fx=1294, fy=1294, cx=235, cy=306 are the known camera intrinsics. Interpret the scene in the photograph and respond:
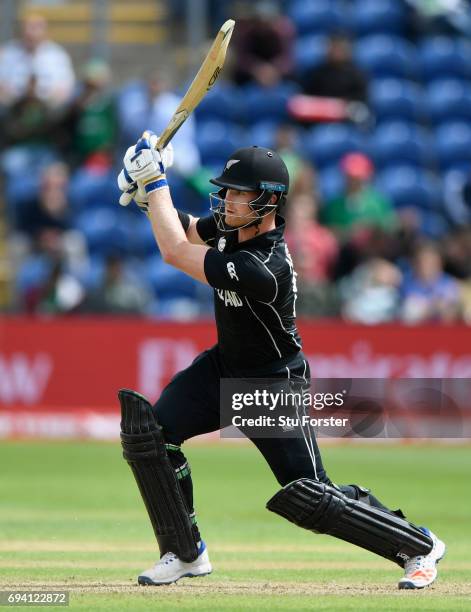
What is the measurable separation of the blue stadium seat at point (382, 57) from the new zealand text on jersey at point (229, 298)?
11785 mm

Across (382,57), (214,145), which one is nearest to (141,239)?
(214,145)

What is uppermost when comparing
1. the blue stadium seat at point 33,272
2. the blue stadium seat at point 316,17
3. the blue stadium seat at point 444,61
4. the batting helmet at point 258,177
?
the blue stadium seat at point 316,17

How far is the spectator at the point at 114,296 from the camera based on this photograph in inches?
512

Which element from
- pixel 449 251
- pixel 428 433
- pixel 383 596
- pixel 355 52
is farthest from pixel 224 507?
pixel 355 52

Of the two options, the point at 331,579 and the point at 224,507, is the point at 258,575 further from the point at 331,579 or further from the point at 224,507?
the point at 224,507

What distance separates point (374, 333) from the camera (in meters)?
12.9

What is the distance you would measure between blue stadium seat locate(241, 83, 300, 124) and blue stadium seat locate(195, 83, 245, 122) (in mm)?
130

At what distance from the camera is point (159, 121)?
14.6 metres

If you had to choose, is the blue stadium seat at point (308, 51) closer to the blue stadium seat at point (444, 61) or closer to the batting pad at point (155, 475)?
the blue stadium seat at point (444, 61)

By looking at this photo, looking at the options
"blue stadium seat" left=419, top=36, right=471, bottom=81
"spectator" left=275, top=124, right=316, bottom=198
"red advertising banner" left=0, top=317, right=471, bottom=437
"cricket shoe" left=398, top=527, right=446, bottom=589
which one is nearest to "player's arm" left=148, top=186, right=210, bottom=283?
"cricket shoe" left=398, top=527, right=446, bottom=589

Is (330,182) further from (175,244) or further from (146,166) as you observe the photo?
(175,244)

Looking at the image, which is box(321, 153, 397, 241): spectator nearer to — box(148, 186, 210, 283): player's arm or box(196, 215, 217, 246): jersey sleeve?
box(196, 215, 217, 246): jersey sleeve

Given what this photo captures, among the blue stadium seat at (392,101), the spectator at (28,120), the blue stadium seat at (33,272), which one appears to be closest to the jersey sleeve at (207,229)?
the blue stadium seat at (33,272)

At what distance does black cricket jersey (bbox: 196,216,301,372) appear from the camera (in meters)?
5.47
